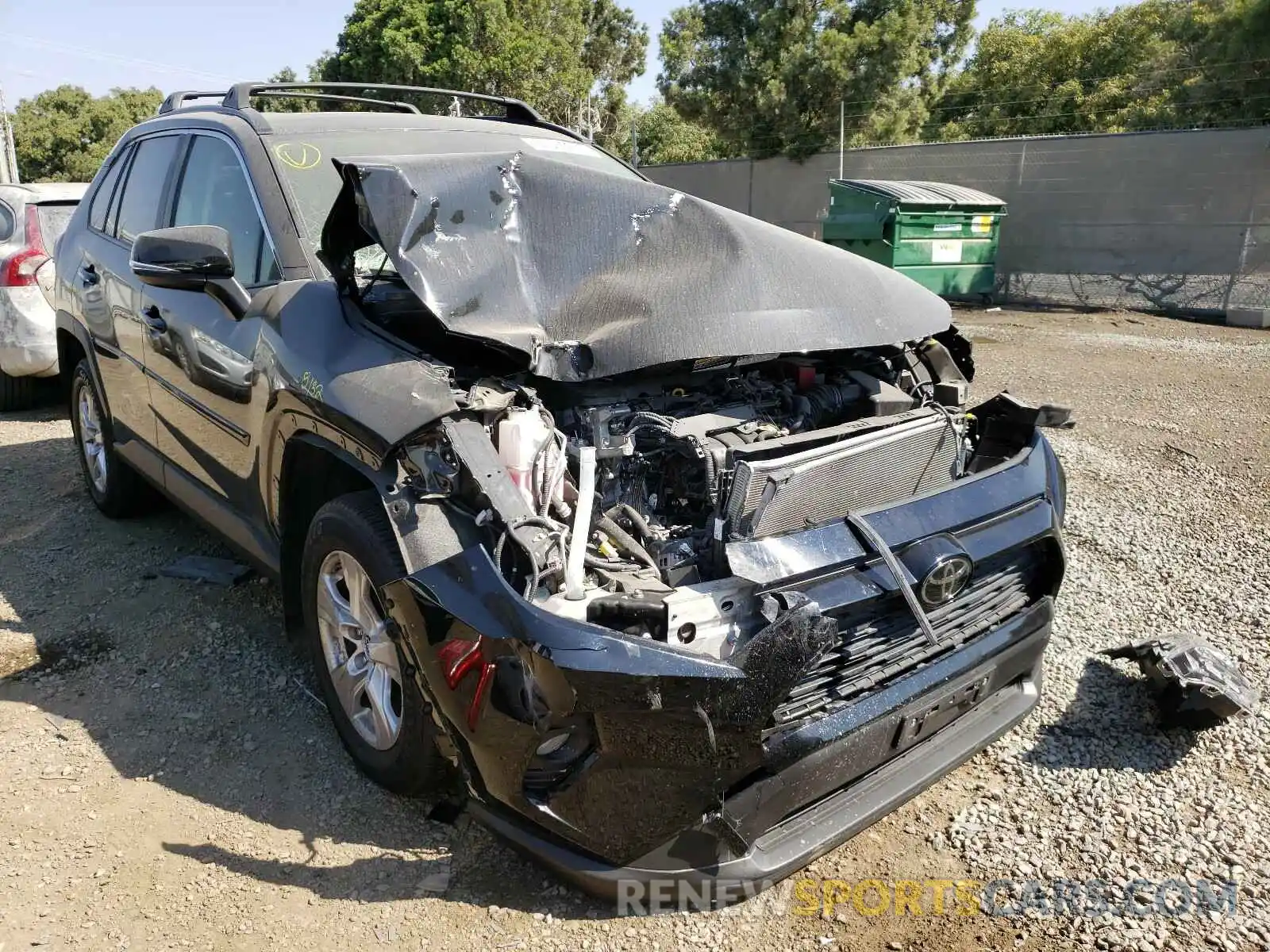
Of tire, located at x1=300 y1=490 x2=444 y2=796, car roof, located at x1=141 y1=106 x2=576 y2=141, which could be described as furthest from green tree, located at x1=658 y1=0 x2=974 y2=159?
tire, located at x1=300 y1=490 x2=444 y2=796

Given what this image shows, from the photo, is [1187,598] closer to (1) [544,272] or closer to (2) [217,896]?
(1) [544,272]

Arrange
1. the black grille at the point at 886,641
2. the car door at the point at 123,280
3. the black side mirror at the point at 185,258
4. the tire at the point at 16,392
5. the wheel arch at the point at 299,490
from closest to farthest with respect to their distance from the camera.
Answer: the black grille at the point at 886,641 → the wheel arch at the point at 299,490 → the black side mirror at the point at 185,258 → the car door at the point at 123,280 → the tire at the point at 16,392

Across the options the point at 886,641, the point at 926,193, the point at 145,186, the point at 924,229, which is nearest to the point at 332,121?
the point at 145,186

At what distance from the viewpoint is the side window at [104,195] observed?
4605mm

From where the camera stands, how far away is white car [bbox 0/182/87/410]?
668 cm

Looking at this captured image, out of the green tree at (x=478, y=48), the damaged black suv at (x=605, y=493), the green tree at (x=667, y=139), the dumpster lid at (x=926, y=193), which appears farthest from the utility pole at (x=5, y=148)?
the green tree at (x=667, y=139)

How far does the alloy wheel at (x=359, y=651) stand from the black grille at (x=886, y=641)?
3.50 ft

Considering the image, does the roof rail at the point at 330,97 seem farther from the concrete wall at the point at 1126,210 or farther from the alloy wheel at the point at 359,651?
the concrete wall at the point at 1126,210

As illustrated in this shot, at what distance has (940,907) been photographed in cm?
242

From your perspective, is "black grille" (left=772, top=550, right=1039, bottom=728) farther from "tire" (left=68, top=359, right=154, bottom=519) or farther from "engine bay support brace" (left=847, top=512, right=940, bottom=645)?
"tire" (left=68, top=359, right=154, bottom=519)

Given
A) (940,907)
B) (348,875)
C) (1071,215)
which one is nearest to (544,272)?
(348,875)

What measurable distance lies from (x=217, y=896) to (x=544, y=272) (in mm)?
1914

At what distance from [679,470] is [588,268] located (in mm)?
683

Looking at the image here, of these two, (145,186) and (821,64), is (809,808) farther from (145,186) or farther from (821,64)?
(821,64)
